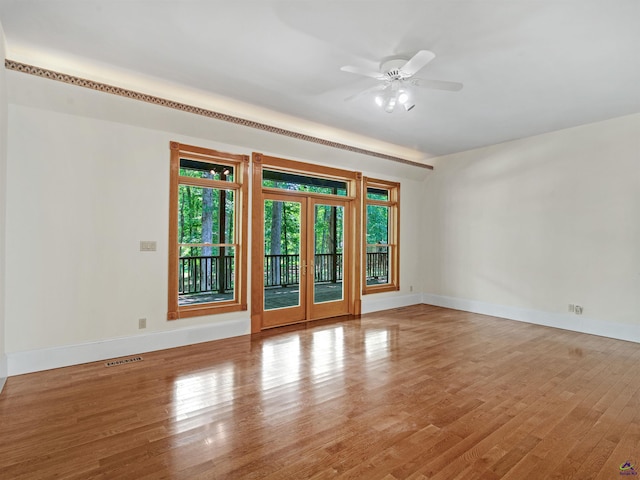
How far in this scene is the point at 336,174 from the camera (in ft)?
19.6

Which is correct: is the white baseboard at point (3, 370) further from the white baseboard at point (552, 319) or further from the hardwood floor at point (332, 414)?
the white baseboard at point (552, 319)

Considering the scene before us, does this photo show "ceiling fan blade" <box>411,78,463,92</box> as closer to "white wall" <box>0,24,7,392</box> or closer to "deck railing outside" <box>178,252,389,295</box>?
"deck railing outside" <box>178,252,389,295</box>

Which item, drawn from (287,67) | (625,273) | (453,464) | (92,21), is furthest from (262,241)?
(625,273)

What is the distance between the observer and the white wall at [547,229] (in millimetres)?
4781

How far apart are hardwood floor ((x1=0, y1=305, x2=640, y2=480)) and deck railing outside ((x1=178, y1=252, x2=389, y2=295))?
35.4 inches

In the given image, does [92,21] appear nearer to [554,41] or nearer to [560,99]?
[554,41]

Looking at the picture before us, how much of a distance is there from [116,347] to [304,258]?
9.49 feet

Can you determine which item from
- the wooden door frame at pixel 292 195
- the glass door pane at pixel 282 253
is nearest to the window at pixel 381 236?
the wooden door frame at pixel 292 195

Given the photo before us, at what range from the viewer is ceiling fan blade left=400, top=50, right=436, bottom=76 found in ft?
8.84

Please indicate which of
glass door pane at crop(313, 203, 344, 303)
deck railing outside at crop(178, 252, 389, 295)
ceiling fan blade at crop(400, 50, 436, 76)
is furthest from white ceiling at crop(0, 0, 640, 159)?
deck railing outside at crop(178, 252, 389, 295)

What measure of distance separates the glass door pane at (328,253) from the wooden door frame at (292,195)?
18 cm

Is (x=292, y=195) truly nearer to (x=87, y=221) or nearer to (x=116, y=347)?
(x=87, y=221)

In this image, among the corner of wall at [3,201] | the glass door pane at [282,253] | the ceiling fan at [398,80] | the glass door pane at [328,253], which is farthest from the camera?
the glass door pane at [328,253]

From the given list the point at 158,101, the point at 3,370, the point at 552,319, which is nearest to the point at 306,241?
the point at 158,101
